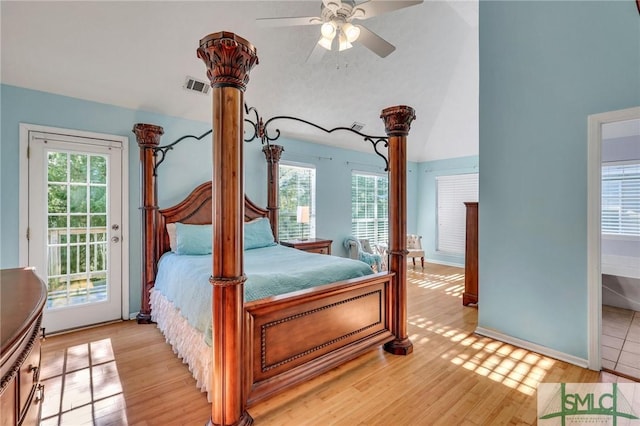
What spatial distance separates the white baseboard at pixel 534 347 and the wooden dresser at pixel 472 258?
34.9 inches

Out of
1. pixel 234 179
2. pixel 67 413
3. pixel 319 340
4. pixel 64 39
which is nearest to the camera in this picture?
pixel 234 179

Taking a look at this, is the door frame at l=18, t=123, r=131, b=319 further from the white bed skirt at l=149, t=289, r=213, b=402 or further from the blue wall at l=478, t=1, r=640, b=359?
the blue wall at l=478, t=1, r=640, b=359

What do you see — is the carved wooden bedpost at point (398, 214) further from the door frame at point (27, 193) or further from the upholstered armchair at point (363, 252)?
the door frame at point (27, 193)

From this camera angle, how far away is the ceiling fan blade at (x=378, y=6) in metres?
2.16

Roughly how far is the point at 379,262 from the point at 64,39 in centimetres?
478

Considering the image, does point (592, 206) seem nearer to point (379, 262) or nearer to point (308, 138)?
point (379, 262)

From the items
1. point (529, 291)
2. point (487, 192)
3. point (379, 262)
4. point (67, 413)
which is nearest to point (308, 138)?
point (379, 262)

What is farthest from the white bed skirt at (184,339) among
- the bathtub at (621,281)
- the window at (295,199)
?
the bathtub at (621,281)

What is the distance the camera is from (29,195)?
9.64 feet

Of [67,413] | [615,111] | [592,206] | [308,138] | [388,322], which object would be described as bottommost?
[67,413]

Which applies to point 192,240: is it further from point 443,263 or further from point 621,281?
point 443,263

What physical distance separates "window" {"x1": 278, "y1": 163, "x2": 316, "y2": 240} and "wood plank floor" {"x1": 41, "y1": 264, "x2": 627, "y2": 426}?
2.47m

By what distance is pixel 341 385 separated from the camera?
223 centimetres

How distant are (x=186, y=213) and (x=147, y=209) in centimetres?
48
